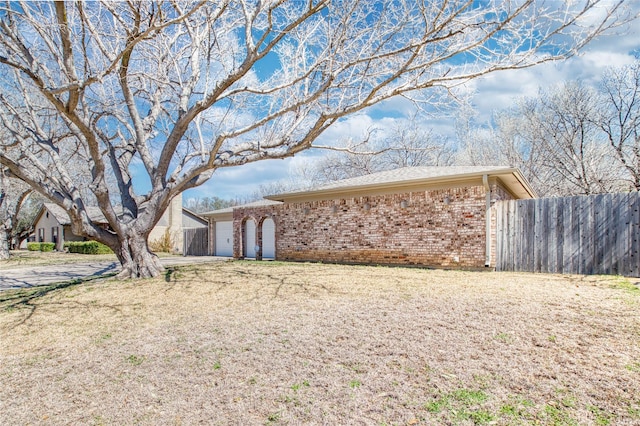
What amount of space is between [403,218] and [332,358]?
27.0ft

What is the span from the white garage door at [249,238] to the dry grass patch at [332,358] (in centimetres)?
1059

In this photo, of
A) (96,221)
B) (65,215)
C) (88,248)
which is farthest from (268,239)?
(65,215)

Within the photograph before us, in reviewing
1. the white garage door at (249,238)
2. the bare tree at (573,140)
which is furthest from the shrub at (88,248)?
the bare tree at (573,140)

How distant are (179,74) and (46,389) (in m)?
8.05

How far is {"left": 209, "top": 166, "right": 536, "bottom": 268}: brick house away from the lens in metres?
10.0

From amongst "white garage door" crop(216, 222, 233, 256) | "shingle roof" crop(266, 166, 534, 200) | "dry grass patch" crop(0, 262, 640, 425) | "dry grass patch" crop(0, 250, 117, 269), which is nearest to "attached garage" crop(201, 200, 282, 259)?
"white garage door" crop(216, 222, 233, 256)

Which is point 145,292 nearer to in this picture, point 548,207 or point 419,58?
point 419,58

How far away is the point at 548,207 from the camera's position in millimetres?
9367

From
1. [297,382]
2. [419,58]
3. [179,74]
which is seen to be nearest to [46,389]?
[297,382]

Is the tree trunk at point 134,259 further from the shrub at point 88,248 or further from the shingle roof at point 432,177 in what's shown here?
the shrub at point 88,248

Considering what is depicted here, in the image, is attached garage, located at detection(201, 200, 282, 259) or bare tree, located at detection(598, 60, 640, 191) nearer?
bare tree, located at detection(598, 60, 640, 191)

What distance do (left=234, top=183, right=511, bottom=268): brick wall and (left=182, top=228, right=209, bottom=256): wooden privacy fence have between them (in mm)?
8030

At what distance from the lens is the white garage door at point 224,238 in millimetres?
19828

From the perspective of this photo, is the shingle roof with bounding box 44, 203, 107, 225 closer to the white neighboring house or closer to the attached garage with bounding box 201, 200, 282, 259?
the white neighboring house
